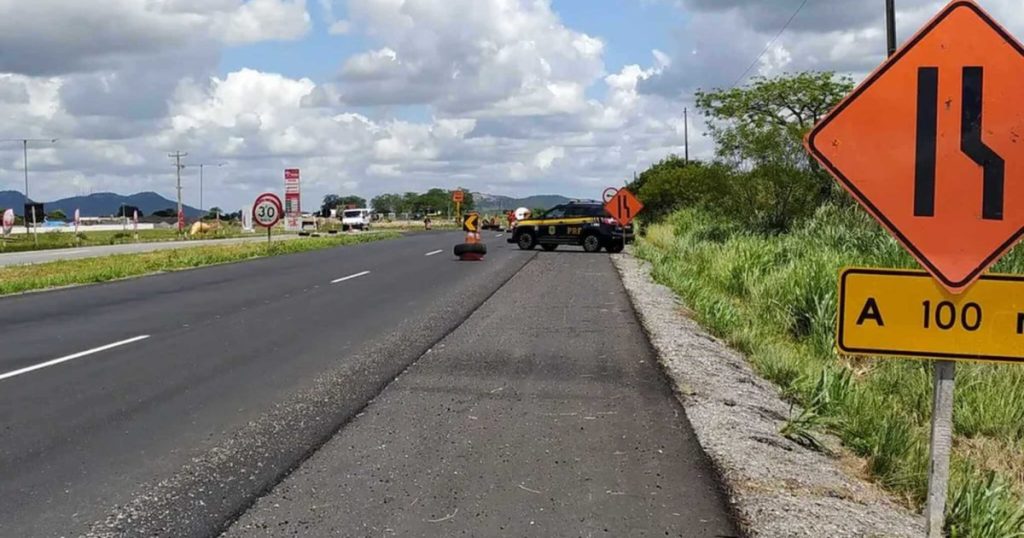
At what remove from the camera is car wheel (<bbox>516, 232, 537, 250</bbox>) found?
33.7 metres

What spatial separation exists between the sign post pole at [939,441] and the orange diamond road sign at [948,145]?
0.39m

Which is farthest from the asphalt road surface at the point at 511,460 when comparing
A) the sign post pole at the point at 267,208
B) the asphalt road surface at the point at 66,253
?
the sign post pole at the point at 267,208

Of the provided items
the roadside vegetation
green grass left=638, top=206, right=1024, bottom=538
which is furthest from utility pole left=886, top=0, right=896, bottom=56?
green grass left=638, top=206, right=1024, bottom=538

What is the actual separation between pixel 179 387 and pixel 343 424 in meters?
2.27

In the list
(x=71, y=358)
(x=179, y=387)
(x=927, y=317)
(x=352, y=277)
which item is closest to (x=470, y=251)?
(x=352, y=277)

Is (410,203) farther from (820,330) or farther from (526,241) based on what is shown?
(820,330)

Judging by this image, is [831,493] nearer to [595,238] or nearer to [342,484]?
[342,484]

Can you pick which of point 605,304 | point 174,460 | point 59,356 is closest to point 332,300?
point 605,304

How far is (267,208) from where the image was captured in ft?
109

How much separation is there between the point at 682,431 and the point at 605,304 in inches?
334

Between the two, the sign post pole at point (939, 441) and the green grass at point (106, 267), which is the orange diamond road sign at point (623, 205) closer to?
the green grass at point (106, 267)

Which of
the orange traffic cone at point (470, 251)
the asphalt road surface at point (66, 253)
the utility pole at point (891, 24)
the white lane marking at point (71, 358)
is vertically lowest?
the white lane marking at point (71, 358)

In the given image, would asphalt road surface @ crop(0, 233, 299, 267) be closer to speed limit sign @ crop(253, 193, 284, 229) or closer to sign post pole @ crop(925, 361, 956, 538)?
speed limit sign @ crop(253, 193, 284, 229)

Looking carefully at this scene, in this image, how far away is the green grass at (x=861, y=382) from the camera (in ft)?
Result: 20.1
